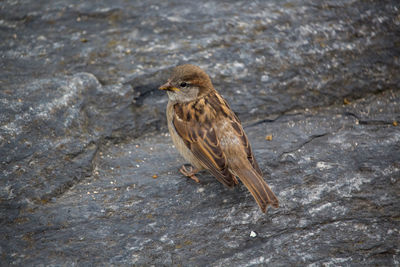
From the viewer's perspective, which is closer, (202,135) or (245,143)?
(245,143)

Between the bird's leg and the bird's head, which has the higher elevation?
the bird's head

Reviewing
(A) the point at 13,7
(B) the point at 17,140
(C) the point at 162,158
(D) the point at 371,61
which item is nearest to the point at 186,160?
(C) the point at 162,158

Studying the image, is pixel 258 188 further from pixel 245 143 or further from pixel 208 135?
pixel 208 135

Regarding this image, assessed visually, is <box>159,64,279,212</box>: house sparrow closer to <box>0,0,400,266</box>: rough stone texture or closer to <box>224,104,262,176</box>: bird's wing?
<box>224,104,262,176</box>: bird's wing

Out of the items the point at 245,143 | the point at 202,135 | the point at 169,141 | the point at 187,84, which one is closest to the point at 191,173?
the point at 202,135

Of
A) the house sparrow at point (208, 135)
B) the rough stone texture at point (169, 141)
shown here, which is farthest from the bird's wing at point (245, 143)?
the rough stone texture at point (169, 141)

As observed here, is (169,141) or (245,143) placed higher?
(245,143)

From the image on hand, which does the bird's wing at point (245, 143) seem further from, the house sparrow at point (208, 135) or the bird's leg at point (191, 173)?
the bird's leg at point (191, 173)

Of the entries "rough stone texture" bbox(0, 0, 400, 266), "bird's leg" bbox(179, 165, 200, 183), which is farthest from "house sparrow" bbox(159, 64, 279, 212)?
"rough stone texture" bbox(0, 0, 400, 266)
